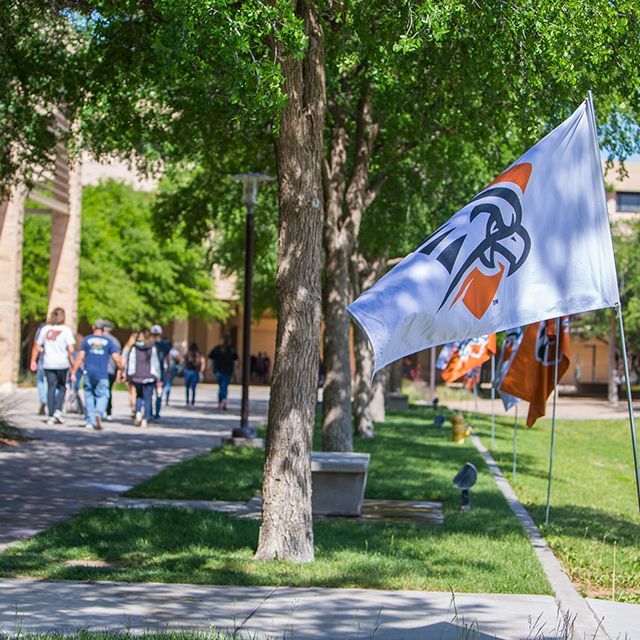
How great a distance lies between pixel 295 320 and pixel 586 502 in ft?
22.1

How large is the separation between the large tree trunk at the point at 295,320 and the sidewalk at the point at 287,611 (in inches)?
51.2

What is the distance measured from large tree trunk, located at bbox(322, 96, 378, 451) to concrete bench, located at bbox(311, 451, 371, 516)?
539 centimetres

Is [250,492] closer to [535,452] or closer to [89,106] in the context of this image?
[89,106]

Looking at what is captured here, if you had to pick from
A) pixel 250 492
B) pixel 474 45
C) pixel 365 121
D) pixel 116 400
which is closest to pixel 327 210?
pixel 365 121

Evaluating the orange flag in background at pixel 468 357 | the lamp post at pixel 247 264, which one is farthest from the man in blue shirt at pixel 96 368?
the orange flag in background at pixel 468 357

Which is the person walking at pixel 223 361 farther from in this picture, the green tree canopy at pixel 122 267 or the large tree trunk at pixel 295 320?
the large tree trunk at pixel 295 320

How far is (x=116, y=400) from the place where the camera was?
36344mm

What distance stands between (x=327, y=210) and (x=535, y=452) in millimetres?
8003

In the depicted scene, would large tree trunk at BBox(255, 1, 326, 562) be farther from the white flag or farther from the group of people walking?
the group of people walking

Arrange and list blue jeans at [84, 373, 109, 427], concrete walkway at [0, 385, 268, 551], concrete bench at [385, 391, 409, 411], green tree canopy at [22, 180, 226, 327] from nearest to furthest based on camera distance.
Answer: concrete walkway at [0, 385, 268, 551]
blue jeans at [84, 373, 109, 427]
concrete bench at [385, 391, 409, 411]
green tree canopy at [22, 180, 226, 327]

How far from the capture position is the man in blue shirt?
68.8ft

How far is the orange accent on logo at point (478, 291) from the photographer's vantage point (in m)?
7.39

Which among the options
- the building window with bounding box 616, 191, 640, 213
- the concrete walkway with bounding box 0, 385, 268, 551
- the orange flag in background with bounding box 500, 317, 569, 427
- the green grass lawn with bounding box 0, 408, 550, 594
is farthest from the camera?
the building window with bounding box 616, 191, 640, 213

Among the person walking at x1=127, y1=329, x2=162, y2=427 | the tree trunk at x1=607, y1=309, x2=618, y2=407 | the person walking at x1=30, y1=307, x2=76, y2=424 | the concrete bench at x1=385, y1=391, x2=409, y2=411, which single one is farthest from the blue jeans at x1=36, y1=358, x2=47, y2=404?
the tree trunk at x1=607, y1=309, x2=618, y2=407
